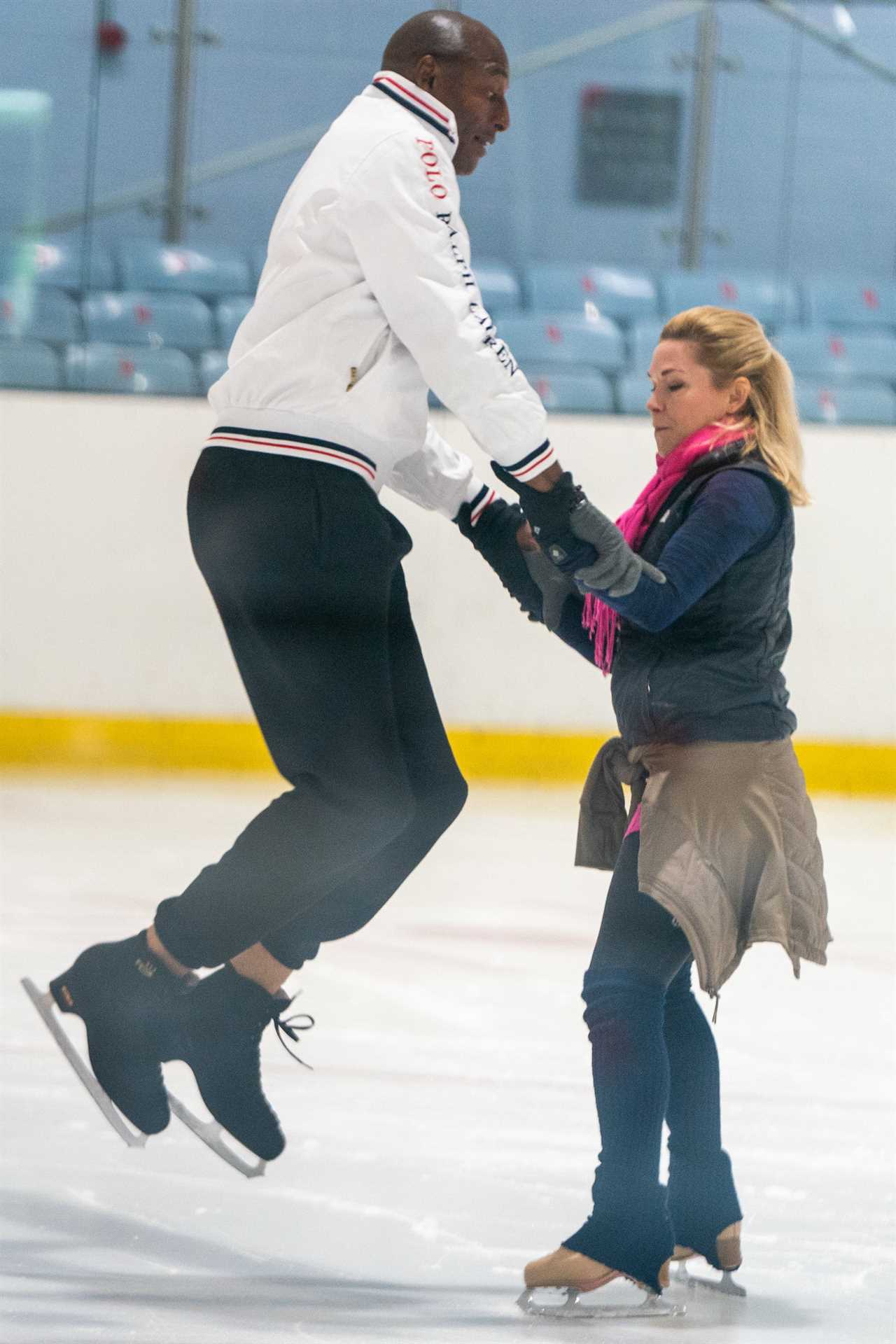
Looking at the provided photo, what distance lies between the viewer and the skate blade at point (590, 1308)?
5.40ft

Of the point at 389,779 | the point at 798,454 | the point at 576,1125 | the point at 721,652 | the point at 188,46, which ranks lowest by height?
the point at 576,1125

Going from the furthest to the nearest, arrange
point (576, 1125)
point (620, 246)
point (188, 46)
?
1. point (620, 246)
2. point (188, 46)
3. point (576, 1125)

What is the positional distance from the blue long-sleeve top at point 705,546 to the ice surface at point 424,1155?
2.09ft

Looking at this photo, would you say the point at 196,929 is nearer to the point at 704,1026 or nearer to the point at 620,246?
the point at 704,1026

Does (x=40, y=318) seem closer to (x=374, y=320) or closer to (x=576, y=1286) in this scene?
(x=374, y=320)

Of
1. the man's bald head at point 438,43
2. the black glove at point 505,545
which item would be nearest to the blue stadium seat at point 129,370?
the black glove at point 505,545

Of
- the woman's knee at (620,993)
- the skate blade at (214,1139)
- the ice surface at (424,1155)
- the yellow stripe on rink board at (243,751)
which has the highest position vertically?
the woman's knee at (620,993)

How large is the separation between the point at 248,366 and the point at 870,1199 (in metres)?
1.09

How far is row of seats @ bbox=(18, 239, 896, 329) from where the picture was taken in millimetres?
4273

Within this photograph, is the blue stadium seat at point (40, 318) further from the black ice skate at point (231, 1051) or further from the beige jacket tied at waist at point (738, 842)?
the beige jacket tied at waist at point (738, 842)

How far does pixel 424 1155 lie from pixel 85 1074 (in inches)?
18.0

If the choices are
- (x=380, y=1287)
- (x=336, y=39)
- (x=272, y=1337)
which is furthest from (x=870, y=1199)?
(x=336, y=39)

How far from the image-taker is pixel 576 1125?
221 centimetres

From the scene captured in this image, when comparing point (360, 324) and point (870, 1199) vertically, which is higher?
point (360, 324)
